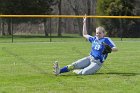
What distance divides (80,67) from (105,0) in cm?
2688

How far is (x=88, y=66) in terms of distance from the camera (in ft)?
35.0

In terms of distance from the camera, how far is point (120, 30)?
33188 millimetres

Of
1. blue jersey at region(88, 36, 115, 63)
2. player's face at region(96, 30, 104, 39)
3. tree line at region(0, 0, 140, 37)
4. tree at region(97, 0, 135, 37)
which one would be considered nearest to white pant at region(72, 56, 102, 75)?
blue jersey at region(88, 36, 115, 63)

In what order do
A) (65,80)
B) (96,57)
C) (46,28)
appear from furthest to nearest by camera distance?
(46,28) → (96,57) → (65,80)

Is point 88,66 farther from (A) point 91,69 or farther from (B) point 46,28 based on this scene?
(B) point 46,28

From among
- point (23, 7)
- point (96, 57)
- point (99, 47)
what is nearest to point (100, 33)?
point (99, 47)

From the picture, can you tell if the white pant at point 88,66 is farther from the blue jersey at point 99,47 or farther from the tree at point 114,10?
the tree at point 114,10

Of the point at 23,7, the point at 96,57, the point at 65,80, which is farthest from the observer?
the point at 23,7

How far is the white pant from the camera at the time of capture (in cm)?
1048

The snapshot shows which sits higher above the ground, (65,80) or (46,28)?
(65,80)

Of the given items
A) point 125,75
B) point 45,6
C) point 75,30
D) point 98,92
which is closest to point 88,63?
point 125,75

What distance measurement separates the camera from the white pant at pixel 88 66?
413 inches

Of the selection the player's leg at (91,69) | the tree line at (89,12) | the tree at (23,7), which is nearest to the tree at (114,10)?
the tree line at (89,12)

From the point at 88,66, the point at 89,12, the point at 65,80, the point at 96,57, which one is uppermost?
the point at 89,12
